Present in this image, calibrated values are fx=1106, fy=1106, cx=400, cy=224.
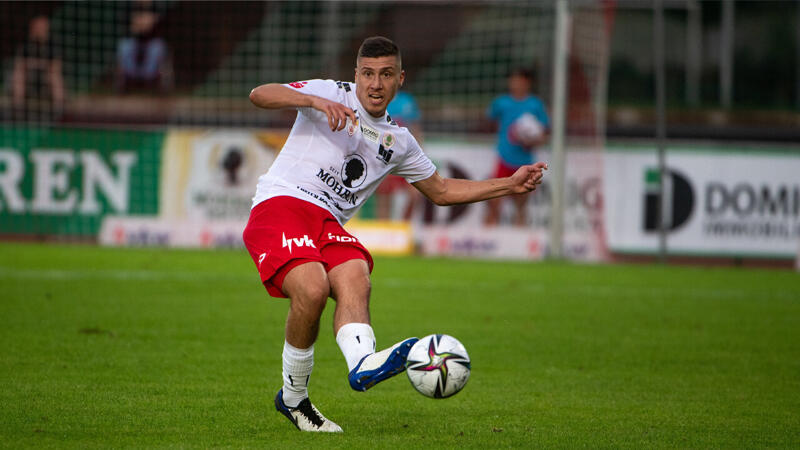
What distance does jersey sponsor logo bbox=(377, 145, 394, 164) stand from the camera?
548 centimetres

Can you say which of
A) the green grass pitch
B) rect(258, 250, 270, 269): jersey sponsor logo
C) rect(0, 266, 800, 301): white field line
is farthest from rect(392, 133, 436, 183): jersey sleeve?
rect(0, 266, 800, 301): white field line

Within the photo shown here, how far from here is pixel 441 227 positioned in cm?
1625

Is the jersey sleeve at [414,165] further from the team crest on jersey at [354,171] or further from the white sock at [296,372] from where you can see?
the white sock at [296,372]

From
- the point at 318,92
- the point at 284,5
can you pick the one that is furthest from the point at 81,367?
the point at 284,5

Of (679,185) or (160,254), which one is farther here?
(679,185)

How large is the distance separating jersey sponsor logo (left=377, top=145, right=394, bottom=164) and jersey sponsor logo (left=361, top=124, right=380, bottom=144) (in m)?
0.05

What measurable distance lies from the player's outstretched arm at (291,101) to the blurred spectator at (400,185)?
10.7m

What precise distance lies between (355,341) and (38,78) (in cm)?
1483

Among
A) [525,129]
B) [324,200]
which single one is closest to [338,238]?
[324,200]

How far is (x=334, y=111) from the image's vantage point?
495cm

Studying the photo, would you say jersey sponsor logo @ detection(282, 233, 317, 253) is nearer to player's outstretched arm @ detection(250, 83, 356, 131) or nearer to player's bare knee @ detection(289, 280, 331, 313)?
player's bare knee @ detection(289, 280, 331, 313)

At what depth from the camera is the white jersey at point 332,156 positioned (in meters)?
5.34

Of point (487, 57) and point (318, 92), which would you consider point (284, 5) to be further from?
point (318, 92)

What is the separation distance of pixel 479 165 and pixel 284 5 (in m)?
5.96
